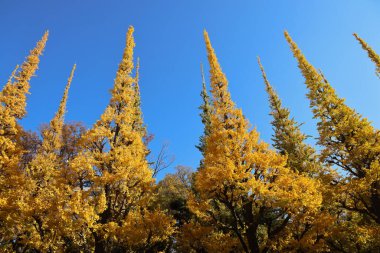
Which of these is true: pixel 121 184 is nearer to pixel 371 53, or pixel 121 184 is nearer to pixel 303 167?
pixel 303 167

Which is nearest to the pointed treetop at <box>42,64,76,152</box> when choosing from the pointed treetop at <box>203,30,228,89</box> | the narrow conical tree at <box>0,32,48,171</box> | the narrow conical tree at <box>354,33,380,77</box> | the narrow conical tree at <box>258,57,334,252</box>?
the narrow conical tree at <box>0,32,48,171</box>

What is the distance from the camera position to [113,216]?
511 inches

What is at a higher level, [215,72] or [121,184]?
[215,72]

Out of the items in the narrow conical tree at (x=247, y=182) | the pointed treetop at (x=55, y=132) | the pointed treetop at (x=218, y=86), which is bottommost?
the narrow conical tree at (x=247, y=182)

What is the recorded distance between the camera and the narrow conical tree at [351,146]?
44.7 feet

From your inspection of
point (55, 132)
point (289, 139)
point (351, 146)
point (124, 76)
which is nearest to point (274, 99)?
point (289, 139)

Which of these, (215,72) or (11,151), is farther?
(215,72)

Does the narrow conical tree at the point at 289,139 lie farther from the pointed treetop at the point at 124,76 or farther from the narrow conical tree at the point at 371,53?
the pointed treetop at the point at 124,76

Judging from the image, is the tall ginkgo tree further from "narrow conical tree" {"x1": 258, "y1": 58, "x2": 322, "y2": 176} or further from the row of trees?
"narrow conical tree" {"x1": 258, "y1": 58, "x2": 322, "y2": 176}

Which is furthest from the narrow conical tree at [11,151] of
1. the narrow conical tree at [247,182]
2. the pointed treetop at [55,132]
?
the narrow conical tree at [247,182]

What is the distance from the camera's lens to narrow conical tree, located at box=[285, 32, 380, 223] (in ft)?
44.7

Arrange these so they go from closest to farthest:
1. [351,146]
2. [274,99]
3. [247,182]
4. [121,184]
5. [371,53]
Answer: [247,182] → [121,184] → [351,146] → [371,53] → [274,99]

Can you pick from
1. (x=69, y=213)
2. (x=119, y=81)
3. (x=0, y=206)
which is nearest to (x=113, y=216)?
(x=69, y=213)

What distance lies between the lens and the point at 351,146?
15664mm
